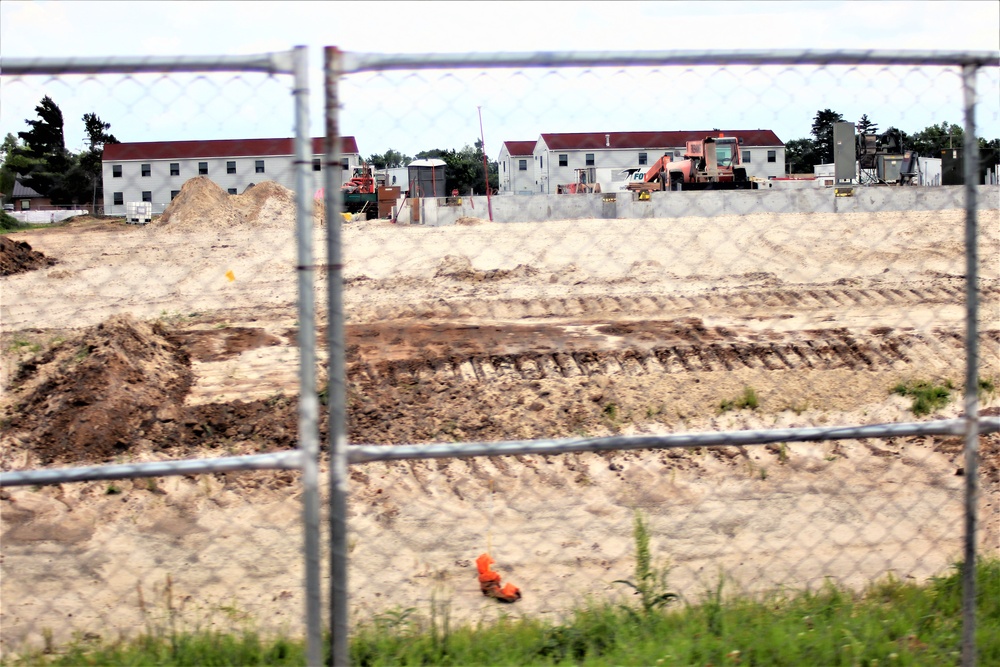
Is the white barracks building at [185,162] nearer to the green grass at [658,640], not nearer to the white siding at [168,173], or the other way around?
the white siding at [168,173]

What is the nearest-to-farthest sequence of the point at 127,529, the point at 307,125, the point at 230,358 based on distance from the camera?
the point at 307,125
the point at 127,529
the point at 230,358

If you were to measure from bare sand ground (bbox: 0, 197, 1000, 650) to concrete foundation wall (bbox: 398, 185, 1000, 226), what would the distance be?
21 centimetres

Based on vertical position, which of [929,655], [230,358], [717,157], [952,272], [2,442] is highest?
[717,157]

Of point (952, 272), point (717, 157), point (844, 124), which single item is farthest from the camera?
point (717, 157)

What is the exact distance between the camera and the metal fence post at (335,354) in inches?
107

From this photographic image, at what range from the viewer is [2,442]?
862cm

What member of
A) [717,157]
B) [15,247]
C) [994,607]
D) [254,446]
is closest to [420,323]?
[254,446]

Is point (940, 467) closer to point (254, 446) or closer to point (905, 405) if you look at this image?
point (905, 405)

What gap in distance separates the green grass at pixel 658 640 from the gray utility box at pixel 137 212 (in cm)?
170

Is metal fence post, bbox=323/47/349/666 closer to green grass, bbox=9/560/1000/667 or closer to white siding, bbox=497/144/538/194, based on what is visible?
green grass, bbox=9/560/1000/667

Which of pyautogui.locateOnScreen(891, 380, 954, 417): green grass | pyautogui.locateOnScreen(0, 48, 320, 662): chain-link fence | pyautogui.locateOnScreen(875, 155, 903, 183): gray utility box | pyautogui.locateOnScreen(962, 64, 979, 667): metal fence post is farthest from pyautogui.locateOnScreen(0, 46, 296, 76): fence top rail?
pyautogui.locateOnScreen(875, 155, 903, 183): gray utility box

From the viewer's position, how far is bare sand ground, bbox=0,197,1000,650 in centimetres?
566

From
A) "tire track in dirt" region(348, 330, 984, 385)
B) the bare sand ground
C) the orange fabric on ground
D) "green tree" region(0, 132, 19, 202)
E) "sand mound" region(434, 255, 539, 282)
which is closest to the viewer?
"green tree" region(0, 132, 19, 202)

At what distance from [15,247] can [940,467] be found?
19.0 m
